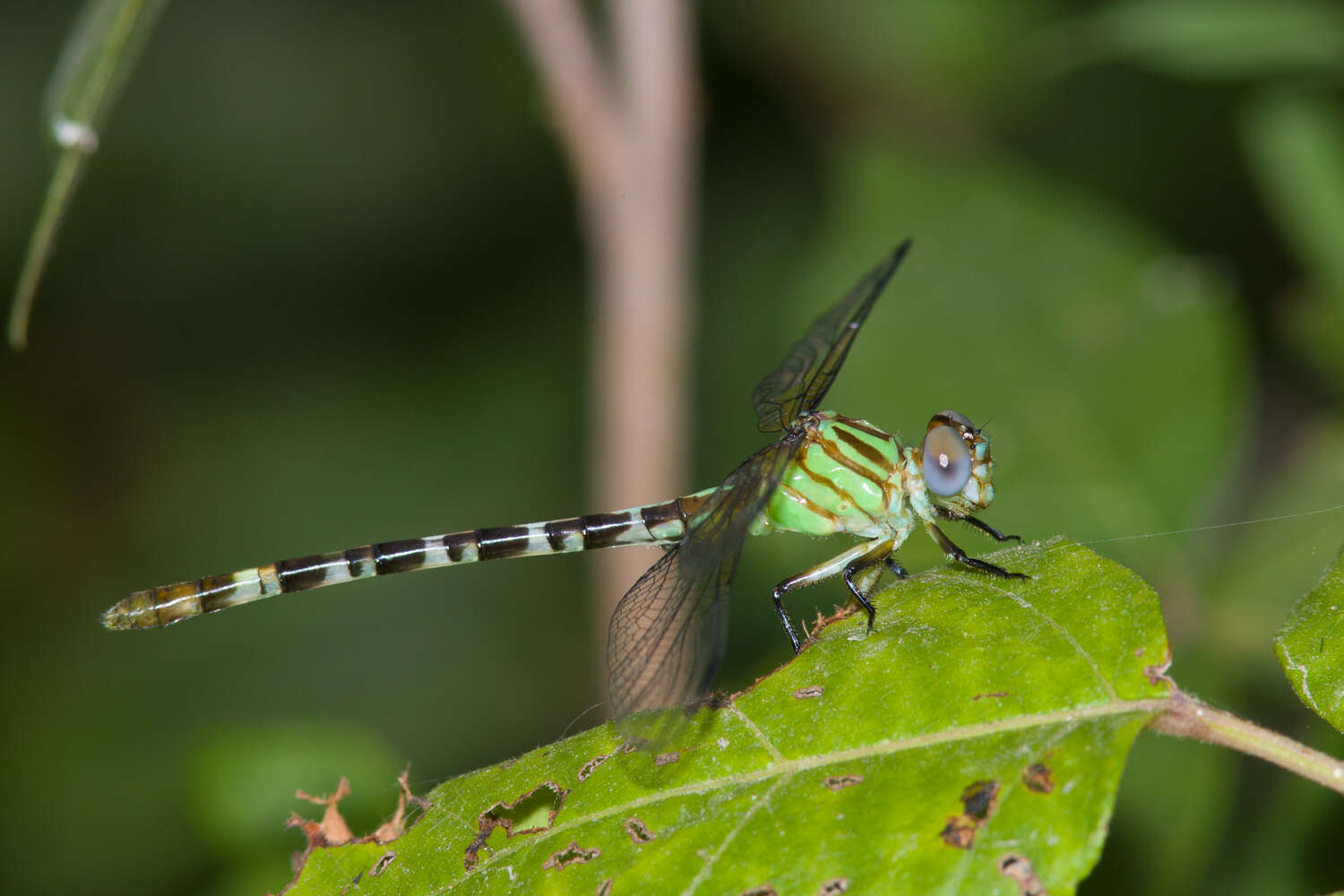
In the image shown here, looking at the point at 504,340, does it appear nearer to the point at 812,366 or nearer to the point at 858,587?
the point at 812,366

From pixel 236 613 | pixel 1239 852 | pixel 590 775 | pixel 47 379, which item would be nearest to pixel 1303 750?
pixel 590 775

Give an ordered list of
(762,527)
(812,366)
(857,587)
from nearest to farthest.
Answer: (857,587) → (762,527) → (812,366)

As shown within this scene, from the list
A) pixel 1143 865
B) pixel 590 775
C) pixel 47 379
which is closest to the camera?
pixel 590 775

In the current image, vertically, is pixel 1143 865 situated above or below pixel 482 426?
below

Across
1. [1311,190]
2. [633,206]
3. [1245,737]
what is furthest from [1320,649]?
[633,206]

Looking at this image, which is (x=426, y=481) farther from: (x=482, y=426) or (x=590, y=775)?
(x=590, y=775)

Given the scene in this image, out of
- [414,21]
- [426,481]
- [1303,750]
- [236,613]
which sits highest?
[414,21]

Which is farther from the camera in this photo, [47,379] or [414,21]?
[414,21]
